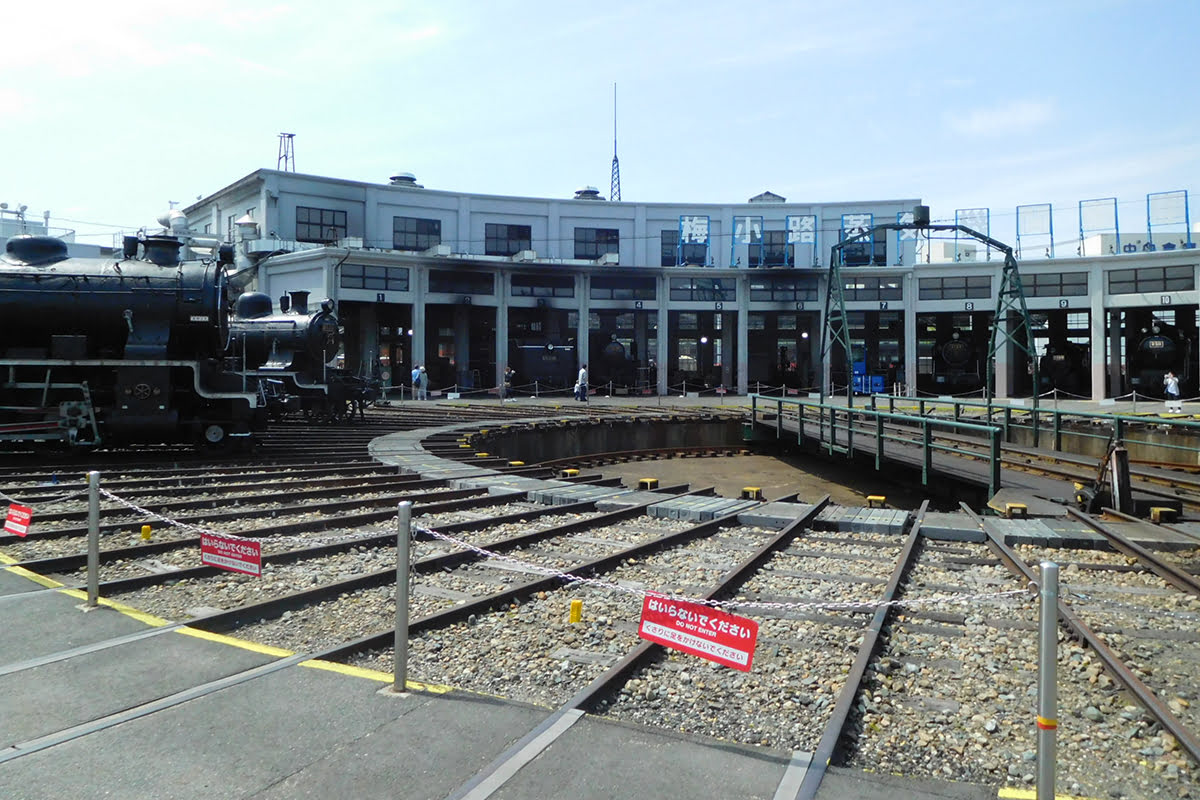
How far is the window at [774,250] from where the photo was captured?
44.1m

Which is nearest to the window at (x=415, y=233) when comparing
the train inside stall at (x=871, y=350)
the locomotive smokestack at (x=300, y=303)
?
the locomotive smokestack at (x=300, y=303)

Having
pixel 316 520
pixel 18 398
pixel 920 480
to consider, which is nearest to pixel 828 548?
pixel 316 520

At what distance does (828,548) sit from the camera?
27.5ft

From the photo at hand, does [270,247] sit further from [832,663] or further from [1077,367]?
[1077,367]

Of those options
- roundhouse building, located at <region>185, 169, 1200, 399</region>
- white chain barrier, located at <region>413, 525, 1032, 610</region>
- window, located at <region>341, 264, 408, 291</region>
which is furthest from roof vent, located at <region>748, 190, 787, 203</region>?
white chain barrier, located at <region>413, 525, 1032, 610</region>

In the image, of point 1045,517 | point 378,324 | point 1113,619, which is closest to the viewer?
point 1113,619

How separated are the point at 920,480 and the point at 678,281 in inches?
1094

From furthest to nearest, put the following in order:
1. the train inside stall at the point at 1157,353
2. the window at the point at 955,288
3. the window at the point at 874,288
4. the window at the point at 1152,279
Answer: the window at the point at 874,288
the window at the point at 955,288
the train inside stall at the point at 1157,353
the window at the point at 1152,279

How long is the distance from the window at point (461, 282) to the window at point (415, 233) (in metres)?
2.29

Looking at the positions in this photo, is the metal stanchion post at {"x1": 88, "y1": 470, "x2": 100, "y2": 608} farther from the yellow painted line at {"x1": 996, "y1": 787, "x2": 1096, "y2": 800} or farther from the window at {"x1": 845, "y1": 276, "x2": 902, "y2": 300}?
the window at {"x1": 845, "y1": 276, "x2": 902, "y2": 300}

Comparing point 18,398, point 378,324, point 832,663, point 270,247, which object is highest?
point 270,247

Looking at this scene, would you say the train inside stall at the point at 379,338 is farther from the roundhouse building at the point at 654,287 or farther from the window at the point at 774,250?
the window at the point at 774,250

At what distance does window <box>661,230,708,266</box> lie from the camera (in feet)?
145

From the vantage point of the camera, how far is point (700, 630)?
4.05 metres
